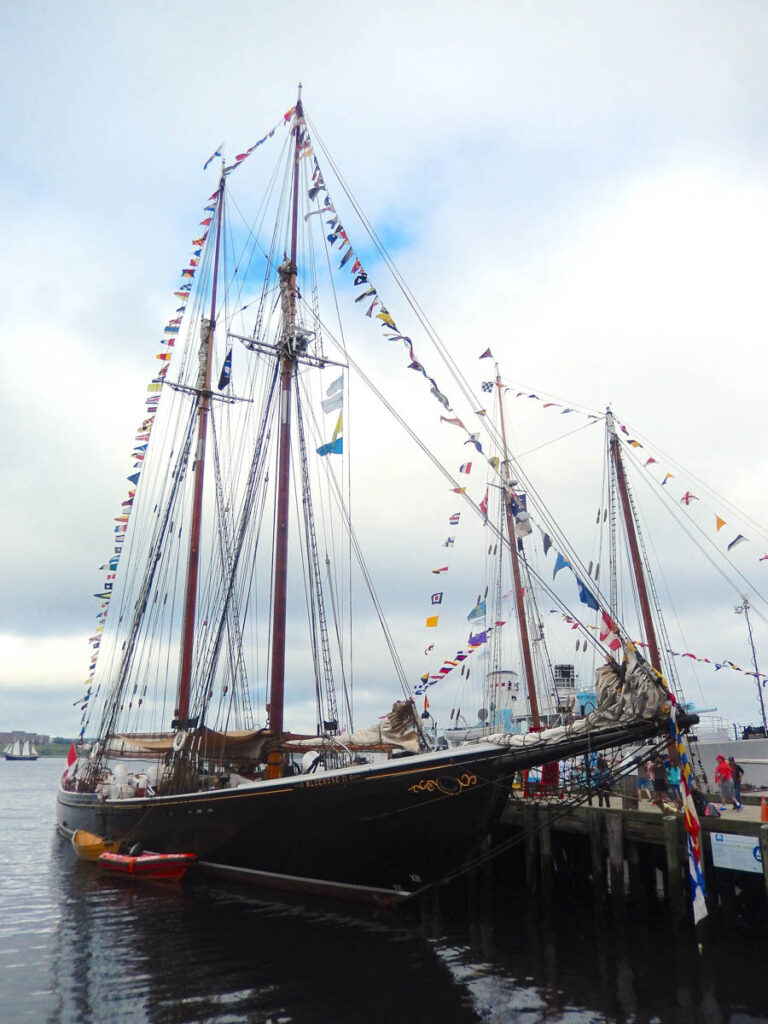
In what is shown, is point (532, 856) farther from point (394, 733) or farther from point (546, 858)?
point (394, 733)

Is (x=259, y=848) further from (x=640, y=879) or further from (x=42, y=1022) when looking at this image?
(x=640, y=879)

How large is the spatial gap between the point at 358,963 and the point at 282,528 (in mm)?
13114

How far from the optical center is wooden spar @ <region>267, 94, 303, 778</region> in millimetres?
21922

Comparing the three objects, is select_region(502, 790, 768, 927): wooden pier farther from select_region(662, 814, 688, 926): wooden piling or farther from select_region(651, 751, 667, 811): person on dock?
select_region(651, 751, 667, 811): person on dock

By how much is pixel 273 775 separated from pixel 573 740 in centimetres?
988

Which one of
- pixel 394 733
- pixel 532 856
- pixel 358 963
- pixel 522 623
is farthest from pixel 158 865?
pixel 522 623

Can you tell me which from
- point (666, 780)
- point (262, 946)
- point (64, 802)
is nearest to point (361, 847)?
point (262, 946)

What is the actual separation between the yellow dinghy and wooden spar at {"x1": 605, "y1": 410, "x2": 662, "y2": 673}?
848 inches

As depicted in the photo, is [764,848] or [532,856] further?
[532,856]

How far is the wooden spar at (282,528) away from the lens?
21922 millimetres

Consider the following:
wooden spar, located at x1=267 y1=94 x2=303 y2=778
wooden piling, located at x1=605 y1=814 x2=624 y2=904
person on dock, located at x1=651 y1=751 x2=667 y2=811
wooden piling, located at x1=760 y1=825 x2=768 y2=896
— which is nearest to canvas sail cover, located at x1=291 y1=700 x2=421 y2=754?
wooden spar, located at x1=267 y1=94 x2=303 y2=778

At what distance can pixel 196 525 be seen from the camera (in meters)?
33.9

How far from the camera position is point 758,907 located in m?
15.2

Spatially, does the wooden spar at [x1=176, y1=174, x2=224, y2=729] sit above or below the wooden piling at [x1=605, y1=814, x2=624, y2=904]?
above
